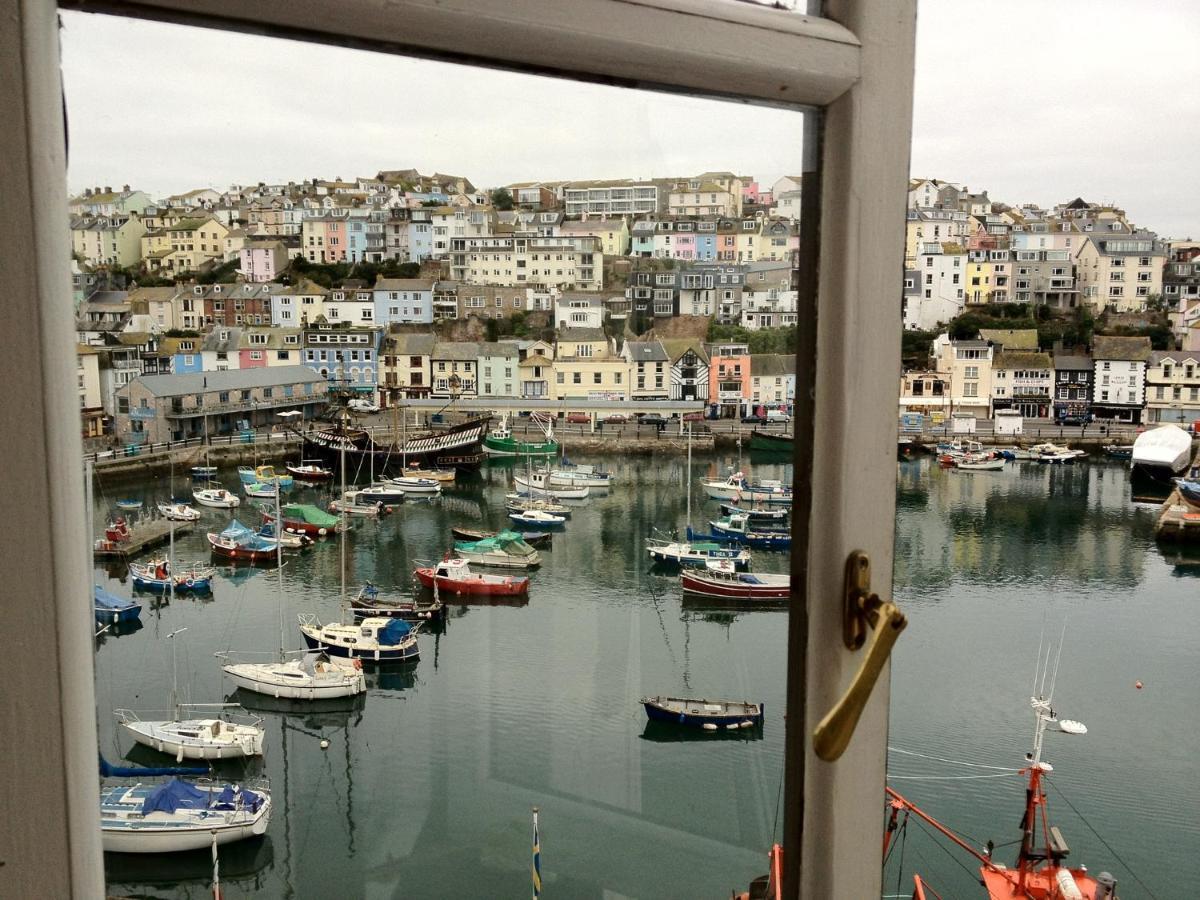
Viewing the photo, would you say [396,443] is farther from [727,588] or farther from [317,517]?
[317,517]

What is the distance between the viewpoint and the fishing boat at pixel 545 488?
1613 mm

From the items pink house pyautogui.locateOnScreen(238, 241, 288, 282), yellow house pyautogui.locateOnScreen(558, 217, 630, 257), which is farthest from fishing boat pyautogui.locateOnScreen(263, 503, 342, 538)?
yellow house pyautogui.locateOnScreen(558, 217, 630, 257)

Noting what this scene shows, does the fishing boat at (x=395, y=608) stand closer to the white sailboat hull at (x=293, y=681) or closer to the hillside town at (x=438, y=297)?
the white sailboat hull at (x=293, y=681)

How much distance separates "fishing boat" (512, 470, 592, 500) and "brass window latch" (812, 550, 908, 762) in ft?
3.82

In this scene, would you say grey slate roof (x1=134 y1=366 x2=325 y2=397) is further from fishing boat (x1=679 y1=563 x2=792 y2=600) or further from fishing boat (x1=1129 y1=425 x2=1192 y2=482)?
fishing boat (x1=1129 y1=425 x2=1192 y2=482)

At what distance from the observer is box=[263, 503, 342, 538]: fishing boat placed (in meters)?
3.04

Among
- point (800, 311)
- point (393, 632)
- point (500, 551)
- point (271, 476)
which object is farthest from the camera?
point (393, 632)

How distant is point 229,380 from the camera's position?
848 mm

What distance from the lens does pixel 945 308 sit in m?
15.0

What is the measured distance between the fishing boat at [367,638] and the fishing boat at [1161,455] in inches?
344

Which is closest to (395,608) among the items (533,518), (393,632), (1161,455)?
(393,632)

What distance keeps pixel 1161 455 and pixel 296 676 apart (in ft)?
31.7

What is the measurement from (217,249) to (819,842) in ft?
1.78

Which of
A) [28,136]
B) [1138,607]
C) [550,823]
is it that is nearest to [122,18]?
[28,136]
